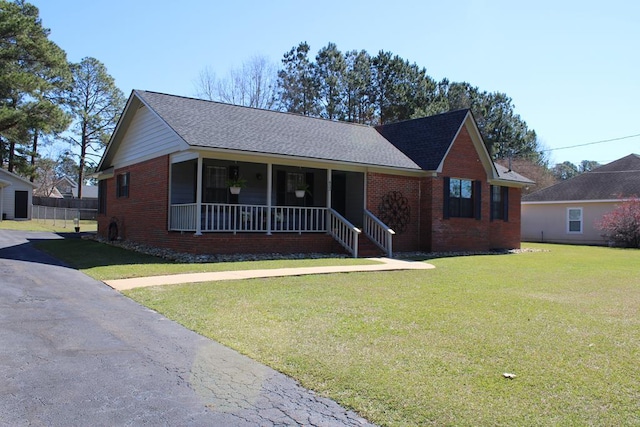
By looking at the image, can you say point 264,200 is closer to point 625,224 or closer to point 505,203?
point 505,203

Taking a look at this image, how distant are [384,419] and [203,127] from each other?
14.0m

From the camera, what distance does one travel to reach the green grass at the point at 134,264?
12.1m

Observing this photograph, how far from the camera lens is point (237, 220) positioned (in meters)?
17.6

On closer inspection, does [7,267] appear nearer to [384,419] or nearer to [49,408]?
[49,408]

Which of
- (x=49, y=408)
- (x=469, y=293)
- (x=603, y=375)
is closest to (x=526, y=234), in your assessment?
(x=469, y=293)

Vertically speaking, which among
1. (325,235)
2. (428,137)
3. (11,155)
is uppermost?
(11,155)

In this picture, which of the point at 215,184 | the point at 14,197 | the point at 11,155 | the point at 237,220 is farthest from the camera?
the point at 11,155

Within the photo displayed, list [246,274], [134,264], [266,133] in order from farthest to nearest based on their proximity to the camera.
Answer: [266,133], [134,264], [246,274]

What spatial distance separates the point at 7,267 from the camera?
12406mm

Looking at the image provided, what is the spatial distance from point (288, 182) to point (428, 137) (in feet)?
20.7

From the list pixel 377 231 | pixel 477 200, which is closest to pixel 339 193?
pixel 377 231

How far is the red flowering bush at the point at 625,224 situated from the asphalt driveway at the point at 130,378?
27.4m

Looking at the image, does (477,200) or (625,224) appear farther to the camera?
(625,224)

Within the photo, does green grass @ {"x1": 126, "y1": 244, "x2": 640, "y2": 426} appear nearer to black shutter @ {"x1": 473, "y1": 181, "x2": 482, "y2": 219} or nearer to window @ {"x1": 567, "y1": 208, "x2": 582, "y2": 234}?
black shutter @ {"x1": 473, "y1": 181, "x2": 482, "y2": 219}
